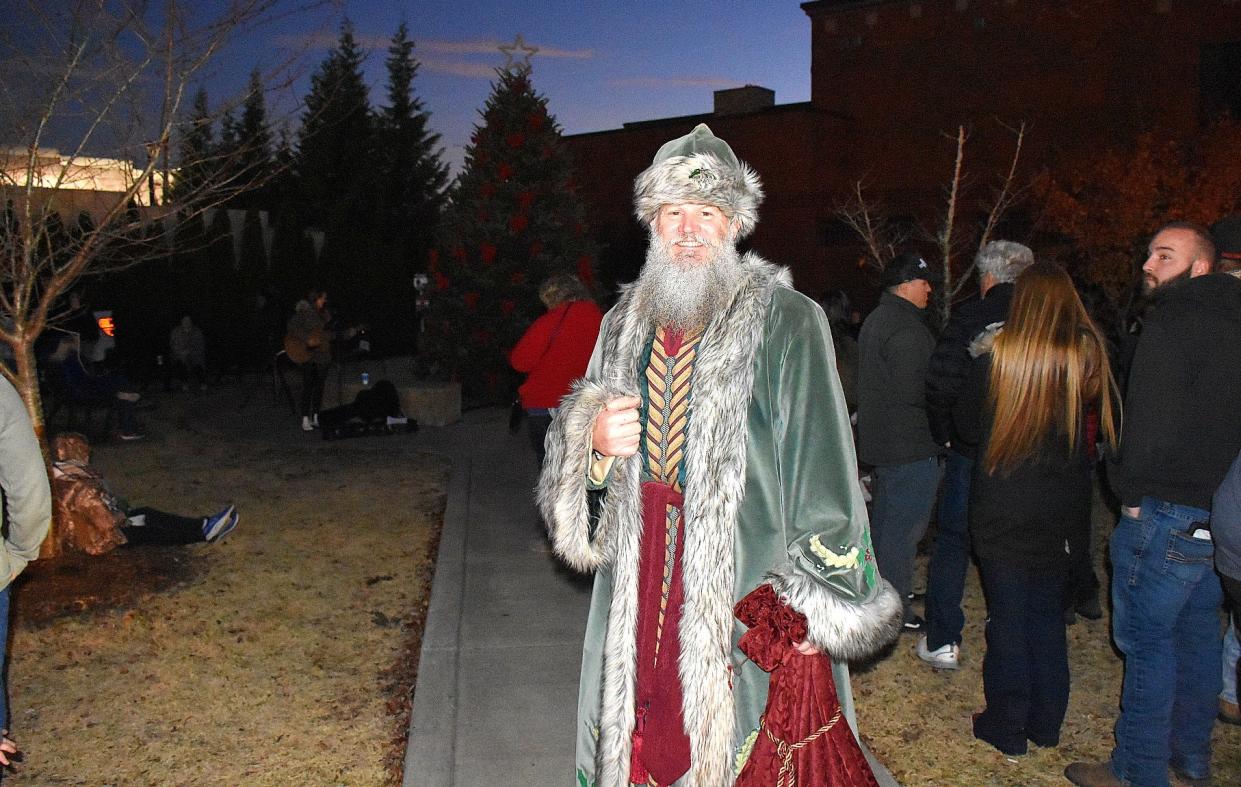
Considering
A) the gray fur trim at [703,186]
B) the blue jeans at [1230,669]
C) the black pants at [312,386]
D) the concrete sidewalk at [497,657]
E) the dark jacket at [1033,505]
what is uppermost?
the gray fur trim at [703,186]

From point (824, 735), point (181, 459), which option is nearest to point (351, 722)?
point (824, 735)

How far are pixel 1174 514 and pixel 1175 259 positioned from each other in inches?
44.8

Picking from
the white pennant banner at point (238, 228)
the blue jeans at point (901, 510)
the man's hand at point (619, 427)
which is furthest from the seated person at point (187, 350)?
the man's hand at point (619, 427)

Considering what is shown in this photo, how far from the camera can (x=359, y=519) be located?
875 centimetres

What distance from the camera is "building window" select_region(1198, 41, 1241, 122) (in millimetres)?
21953

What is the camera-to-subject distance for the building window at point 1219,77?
2195 cm

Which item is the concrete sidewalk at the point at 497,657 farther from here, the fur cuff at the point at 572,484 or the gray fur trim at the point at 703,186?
the gray fur trim at the point at 703,186

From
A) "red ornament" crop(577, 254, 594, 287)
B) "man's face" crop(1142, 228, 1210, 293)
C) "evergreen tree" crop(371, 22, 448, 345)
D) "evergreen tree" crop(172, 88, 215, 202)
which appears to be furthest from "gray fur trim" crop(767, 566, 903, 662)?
"evergreen tree" crop(371, 22, 448, 345)

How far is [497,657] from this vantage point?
18.4 ft

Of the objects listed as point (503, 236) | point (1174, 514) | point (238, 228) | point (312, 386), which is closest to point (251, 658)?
point (1174, 514)

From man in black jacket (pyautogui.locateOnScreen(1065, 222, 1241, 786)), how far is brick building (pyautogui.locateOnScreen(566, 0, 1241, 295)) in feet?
62.5

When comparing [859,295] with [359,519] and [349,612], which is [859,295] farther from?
[349,612]

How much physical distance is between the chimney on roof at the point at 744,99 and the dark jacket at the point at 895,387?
950 inches

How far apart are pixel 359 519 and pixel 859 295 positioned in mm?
20007
